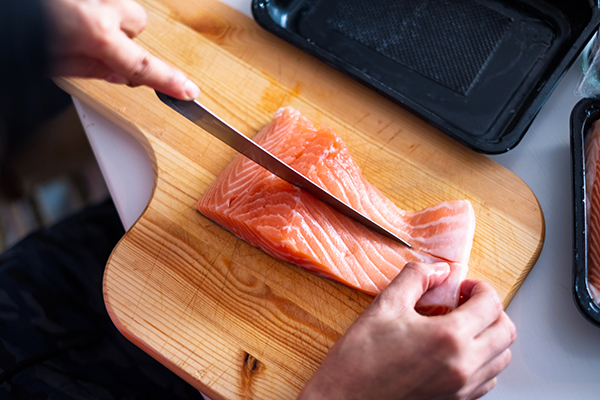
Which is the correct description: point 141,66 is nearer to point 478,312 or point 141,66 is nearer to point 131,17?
point 131,17

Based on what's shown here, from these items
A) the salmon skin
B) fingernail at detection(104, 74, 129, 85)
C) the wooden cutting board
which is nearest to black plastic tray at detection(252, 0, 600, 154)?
the wooden cutting board

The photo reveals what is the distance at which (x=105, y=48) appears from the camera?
4.31ft

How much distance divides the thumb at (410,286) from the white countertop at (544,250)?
Answer: 627 mm

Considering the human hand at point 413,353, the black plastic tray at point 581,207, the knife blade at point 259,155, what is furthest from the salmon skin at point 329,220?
the black plastic tray at point 581,207

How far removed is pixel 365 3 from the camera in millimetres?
2365

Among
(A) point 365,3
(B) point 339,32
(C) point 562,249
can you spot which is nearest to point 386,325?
(C) point 562,249

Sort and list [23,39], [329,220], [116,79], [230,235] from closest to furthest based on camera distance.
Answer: [23,39] < [116,79] < [329,220] < [230,235]

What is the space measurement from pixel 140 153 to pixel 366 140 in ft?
3.81

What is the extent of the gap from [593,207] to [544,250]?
287mm

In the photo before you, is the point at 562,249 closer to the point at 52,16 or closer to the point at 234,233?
the point at 234,233

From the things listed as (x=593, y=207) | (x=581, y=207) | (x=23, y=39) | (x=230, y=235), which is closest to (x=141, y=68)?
(x=23, y=39)

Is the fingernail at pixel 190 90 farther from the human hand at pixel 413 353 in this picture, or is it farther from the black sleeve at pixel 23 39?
the human hand at pixel 413 353

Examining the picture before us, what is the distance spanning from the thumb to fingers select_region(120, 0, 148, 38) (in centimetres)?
130

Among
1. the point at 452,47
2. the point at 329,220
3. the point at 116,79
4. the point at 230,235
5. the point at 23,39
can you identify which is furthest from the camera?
the point at 452,47
